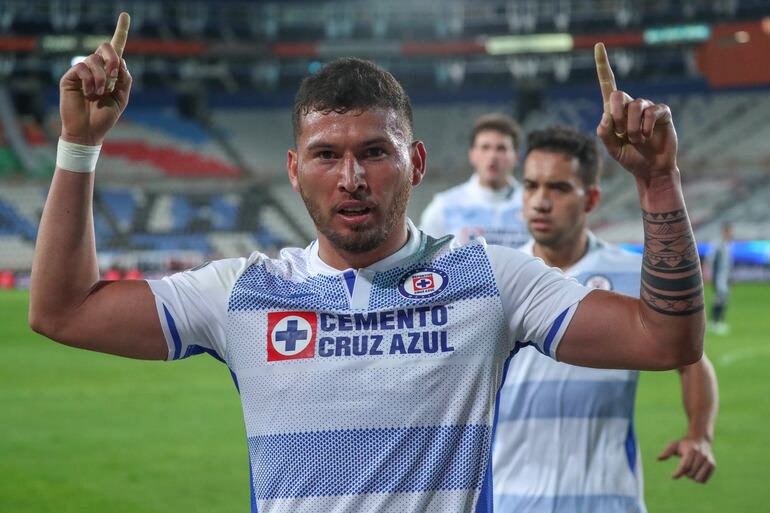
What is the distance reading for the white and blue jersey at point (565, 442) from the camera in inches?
163

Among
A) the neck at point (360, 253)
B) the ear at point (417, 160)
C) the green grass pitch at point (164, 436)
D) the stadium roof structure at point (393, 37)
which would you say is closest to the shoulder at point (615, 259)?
the ear at point (417, 160)

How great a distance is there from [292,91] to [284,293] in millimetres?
44390

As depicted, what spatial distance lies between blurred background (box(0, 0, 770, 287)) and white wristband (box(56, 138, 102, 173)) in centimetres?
3455

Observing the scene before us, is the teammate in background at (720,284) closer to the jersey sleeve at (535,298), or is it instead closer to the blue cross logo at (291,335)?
the jersey sleeve at (535,298)

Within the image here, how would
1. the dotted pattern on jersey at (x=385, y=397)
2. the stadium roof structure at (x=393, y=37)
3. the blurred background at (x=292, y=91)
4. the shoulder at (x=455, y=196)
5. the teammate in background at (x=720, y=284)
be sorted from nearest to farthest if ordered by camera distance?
the dotted pattern on jersey at (x=385, y=397)
the shoulder at (x=455, y=196)
the teammate in background at (x=720, y=284)
the blurred background at (x=292, y=91)
the stadium roof structure at (x=393, y=37)

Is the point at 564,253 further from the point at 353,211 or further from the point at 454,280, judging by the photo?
the point at 353,211

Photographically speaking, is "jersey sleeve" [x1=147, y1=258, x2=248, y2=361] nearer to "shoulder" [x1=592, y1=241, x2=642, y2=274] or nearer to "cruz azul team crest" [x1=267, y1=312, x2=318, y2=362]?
"cruz azul team crest" [x1=267, y1=312, x2=318, y2=362]

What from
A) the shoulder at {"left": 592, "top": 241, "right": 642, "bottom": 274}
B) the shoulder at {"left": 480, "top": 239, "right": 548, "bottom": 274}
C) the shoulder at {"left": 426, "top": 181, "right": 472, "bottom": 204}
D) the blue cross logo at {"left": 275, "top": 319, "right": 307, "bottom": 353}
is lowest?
the shoulder at {"left": 426, "top": 181, "right": 472, "bottom": 204}

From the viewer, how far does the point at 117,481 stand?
26.5 ft

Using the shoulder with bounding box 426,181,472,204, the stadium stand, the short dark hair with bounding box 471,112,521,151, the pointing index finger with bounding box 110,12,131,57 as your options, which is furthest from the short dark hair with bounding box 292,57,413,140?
the stadium stand

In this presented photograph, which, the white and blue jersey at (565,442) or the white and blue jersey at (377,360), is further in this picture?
the white and blue jersey at (565,442)

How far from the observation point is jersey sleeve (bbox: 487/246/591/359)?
2.60 m

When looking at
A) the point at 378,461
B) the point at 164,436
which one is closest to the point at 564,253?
the point at 378,461

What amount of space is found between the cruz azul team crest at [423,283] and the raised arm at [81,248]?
2.11 feet
